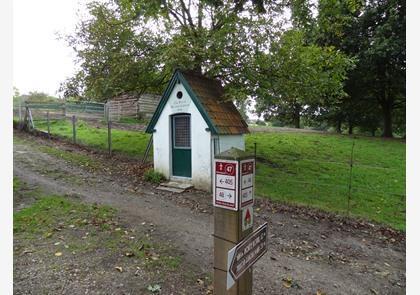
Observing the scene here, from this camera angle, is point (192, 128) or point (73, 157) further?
point (73, 157)

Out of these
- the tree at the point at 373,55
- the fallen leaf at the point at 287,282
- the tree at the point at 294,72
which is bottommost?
the fallen leaf at the point at 287,282

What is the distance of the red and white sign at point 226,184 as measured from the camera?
2.36m

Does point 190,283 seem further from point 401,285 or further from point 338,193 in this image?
point 338,193

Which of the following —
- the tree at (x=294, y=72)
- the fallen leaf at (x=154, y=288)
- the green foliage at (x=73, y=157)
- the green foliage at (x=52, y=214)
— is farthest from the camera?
the green foliage at (x=73, y=157)

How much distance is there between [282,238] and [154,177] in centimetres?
569

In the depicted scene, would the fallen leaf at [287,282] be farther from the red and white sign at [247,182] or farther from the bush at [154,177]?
the bush at [154,177]

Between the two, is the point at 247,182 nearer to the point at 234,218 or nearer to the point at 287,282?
the point at 234,218

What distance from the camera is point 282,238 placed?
6.21m

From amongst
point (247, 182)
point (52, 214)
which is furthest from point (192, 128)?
point (247, 182)

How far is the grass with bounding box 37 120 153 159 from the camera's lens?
48.2 ft

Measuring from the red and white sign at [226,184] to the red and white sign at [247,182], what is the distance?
0.06 metres

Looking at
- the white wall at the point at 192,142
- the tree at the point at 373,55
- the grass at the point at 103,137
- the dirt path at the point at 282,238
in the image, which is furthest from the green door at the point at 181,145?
the tree at the point at 373,55

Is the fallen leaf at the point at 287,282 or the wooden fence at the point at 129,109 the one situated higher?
the wooden fence at the point at 129,109

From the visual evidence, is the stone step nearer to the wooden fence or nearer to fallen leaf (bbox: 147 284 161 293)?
fallen leaf (bbox: 147 284 161 293)
